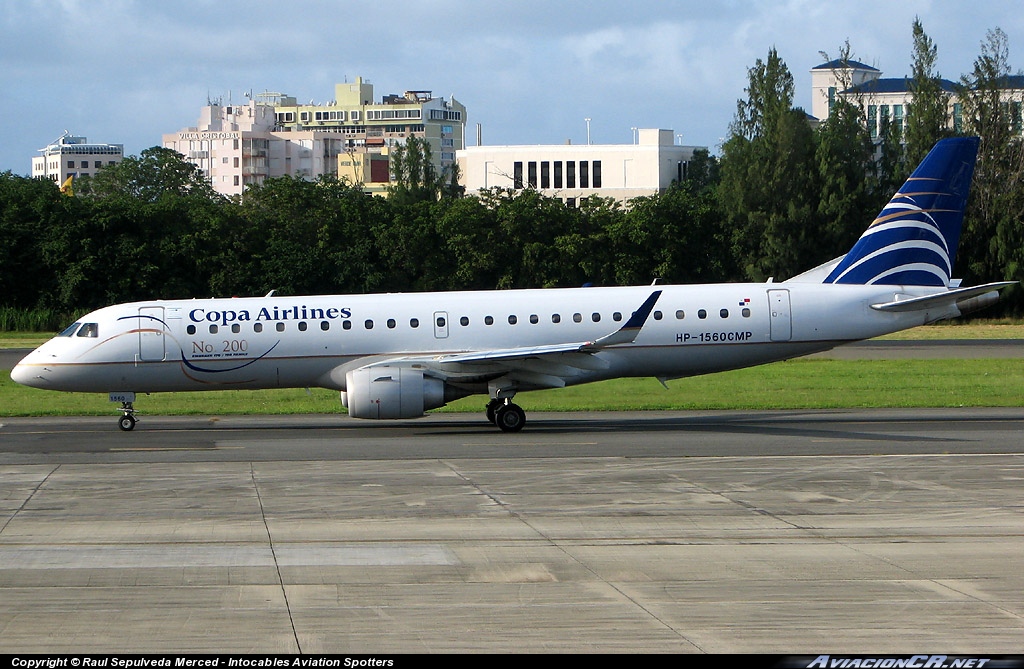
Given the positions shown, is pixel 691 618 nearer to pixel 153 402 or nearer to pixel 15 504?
pixel 15 504

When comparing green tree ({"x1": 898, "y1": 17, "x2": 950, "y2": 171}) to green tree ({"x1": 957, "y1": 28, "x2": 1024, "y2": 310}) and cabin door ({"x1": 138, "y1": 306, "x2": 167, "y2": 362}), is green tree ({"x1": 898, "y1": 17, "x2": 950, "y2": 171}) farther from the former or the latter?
cabin door ({"x1": 138, "y1": 306, "x2": 167, "y2": 362})

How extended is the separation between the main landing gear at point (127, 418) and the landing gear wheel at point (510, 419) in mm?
8293

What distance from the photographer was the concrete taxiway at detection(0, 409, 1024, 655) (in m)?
10.3

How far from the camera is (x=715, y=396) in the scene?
34250mm

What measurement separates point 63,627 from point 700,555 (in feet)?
21.7

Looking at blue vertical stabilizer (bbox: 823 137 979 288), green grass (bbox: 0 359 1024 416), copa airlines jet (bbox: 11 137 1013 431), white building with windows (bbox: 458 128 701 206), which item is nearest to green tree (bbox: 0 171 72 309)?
green grass (bbox: 0 359 1024 416)

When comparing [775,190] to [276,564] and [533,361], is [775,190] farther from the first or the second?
[276,564]

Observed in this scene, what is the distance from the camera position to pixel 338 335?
27406 millimetres

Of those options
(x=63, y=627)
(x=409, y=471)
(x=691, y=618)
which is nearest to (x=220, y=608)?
(x=63, y=627)

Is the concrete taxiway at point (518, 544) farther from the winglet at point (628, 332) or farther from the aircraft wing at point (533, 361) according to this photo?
the winglet at point (628, 332)

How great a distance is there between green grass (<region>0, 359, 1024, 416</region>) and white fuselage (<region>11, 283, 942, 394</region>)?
3999 mm

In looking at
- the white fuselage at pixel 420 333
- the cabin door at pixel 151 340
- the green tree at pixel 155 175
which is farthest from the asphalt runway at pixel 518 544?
the green tree at pixel 155 175

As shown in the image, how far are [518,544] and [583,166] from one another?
126 m

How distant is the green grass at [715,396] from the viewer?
32.0 metres
